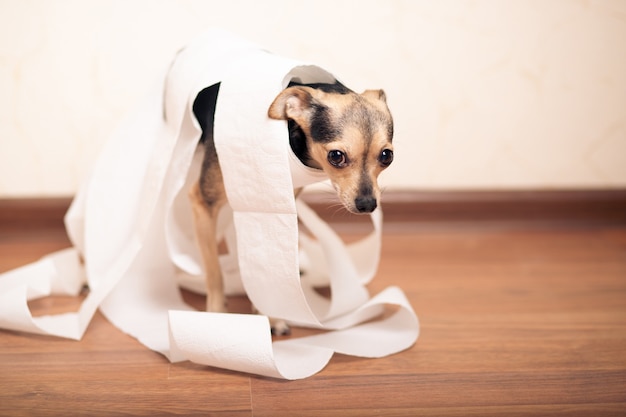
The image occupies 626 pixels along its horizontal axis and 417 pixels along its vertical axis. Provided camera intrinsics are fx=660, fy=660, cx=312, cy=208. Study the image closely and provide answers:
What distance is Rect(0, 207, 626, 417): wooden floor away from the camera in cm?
156

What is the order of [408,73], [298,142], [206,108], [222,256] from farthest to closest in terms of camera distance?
[408,73], [222,256], [206,108], [298,142]

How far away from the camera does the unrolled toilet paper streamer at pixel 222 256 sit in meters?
1.64

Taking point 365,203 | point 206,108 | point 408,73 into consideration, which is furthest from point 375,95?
point 408,73

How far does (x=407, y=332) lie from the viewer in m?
1.88

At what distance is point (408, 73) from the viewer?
8.45ft

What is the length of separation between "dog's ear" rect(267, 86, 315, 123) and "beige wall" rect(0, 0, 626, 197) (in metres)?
0.92

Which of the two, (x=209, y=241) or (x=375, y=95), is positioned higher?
(x=375, y=95)

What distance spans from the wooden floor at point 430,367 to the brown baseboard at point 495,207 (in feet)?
1.24

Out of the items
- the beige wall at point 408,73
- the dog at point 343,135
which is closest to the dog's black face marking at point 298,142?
the dog at point 343,135

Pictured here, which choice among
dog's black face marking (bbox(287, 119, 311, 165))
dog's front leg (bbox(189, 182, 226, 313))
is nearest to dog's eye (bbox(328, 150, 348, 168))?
dog's black face marking (bbox(287, 119, 311, 165))

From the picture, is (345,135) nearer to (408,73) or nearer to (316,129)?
(316,129)

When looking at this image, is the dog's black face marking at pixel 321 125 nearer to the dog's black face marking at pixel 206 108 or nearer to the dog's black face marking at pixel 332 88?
the dog's black face marking at pixel 332 88

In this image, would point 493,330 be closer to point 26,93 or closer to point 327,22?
point 327,22

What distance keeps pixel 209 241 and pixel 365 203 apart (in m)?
0.52
